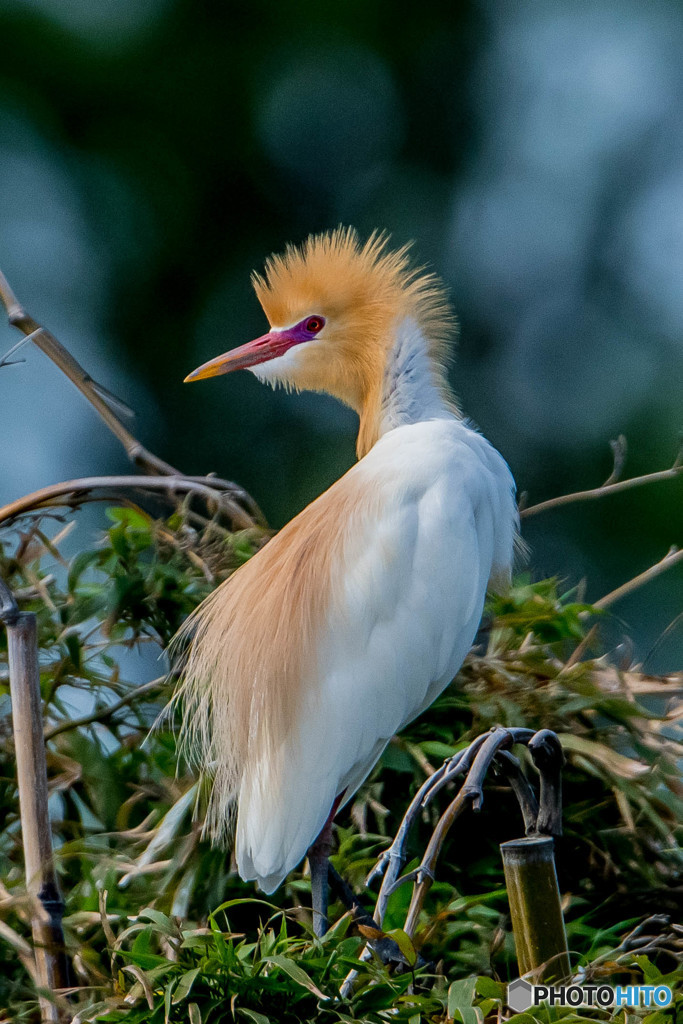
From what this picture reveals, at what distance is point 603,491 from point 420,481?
0.21 metres

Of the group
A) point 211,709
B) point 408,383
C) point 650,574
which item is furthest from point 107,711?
point 650,574

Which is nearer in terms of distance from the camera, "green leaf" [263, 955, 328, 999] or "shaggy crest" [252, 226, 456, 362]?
"green leaf" [263, 955, 328, 999]

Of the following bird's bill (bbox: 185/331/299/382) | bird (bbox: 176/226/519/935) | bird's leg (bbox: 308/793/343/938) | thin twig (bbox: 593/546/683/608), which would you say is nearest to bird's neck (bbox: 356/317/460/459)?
bird (bbox: 176/226/519/935)

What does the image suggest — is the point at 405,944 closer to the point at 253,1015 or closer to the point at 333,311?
the point at 253,1015

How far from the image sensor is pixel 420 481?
1075mm

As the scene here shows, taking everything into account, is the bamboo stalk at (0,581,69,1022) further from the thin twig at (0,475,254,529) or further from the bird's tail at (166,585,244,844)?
the bird's tail at (166,585,244,844)

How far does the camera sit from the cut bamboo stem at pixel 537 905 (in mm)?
634

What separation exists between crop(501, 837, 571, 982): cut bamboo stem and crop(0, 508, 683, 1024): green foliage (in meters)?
0.10

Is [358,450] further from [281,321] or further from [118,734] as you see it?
[118,734]

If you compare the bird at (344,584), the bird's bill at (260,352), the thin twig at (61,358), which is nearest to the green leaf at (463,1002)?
the bird at (344,584)

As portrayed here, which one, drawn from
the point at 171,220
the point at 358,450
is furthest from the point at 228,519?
the point at 171,220

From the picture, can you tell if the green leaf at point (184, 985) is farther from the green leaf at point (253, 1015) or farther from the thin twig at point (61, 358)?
the thin twig at point (61, 358)

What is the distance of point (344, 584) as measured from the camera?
1050mm

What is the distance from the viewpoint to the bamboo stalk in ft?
2.32
